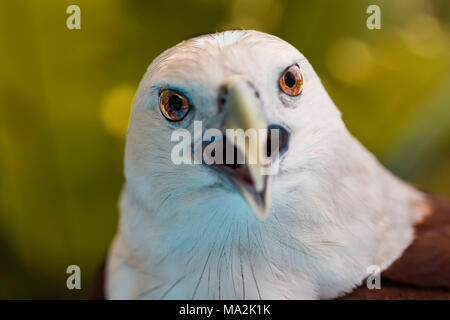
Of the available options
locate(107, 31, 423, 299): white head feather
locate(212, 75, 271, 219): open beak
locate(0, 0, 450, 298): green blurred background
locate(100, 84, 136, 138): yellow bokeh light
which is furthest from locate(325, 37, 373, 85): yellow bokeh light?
locate(212, 75, 271, 219): open beak

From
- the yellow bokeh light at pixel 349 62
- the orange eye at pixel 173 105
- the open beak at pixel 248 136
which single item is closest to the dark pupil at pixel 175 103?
the orange eye at pixel 173 105

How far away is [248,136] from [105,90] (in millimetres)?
1244

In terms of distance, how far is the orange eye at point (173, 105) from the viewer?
91 centimetres

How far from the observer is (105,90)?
1.95m

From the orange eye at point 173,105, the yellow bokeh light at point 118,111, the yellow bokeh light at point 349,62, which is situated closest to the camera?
the orange eye at point 173,105

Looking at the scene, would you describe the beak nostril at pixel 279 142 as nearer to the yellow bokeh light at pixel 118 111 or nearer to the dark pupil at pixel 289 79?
the dark pupil at pixel 289 79

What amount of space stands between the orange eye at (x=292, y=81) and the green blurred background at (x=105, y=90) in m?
1.01

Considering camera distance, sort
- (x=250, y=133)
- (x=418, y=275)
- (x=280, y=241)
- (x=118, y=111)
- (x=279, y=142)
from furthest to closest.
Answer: (x=118, y=111) < (x=418, y=275) < (x=280, y=241) < (x=279, y=142) < (x=250, y=133)

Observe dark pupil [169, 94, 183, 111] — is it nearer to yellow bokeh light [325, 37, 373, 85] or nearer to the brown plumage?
the brown plumage

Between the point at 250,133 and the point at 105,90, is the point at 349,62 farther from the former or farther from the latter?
the point at 250,133

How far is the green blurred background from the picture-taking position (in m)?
1.90

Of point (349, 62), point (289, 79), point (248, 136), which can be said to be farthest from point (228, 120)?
point (349, 62)

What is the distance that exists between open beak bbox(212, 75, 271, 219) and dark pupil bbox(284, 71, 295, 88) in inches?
3.8
